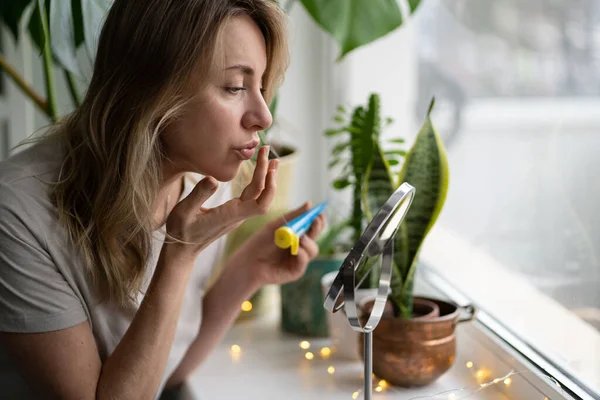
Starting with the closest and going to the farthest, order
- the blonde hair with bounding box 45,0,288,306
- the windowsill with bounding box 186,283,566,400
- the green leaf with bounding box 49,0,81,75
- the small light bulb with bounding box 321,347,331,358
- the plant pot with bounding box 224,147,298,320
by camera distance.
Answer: the blonde hair with bounding box 45,0,288,306 < the windowsill with bounding box 186,283,566,400 < the green leaf with bounding box 49,0,81,75 < the small light bulb with bounding box 321,347,331,358 < the plant pot with bounding box 224,147,298,320

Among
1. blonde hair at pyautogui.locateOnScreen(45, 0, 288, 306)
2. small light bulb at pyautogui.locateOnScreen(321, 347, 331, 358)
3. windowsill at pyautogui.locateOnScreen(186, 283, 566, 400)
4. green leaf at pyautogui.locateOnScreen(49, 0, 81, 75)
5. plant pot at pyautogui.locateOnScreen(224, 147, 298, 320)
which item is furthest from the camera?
plant pot at pyautogui.locateOnScreen(224, 147, 298, 320)

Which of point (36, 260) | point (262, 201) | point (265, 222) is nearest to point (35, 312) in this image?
point (36, 260)

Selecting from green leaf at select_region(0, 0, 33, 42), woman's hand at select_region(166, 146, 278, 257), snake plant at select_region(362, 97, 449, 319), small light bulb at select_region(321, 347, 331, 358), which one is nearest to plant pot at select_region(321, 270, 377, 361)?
small light bulb at select_region(321, 347, 331, 358)

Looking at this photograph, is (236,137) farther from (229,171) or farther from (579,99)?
(579,99)

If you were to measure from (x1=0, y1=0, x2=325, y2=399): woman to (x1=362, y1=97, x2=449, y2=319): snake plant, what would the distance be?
188 mm

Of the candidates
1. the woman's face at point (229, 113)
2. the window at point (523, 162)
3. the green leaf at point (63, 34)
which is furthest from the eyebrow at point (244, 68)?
the window at point (523, 162)

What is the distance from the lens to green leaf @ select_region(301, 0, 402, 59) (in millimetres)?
1125

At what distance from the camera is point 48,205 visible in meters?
0.92

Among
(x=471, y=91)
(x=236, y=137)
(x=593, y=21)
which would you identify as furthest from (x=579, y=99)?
(x=236, y=137)

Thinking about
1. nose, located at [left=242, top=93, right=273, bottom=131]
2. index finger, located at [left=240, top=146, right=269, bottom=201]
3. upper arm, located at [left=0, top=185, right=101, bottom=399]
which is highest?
nose, located at [left=242, top=93, right=273, bottom=131]

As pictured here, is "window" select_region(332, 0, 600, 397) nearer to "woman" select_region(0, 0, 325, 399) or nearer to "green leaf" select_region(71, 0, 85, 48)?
"woman" select_region(0, 0, 325, 399)

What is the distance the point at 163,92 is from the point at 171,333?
12.2 inches

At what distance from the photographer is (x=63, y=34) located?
1.08 metres

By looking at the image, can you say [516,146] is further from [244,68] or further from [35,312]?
[35,312]
